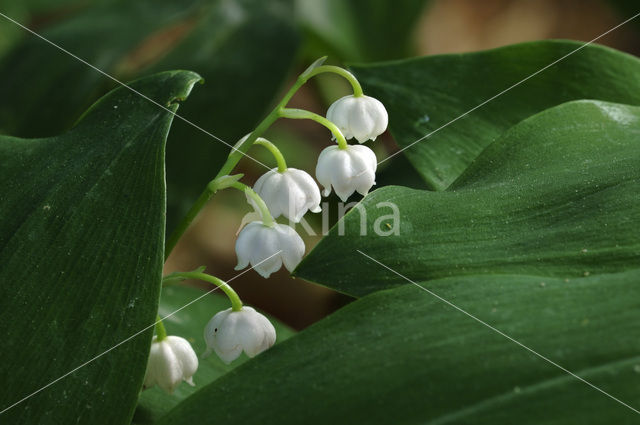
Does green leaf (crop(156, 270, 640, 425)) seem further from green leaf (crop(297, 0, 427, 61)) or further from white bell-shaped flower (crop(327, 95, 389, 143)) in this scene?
green leaf (crop(297, 0, 427, 61))

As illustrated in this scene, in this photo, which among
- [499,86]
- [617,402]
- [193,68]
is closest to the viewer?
[617,402]

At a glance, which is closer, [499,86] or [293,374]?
[293,374]

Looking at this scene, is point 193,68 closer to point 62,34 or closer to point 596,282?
point 62,34

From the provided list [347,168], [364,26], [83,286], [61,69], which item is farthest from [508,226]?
[364,26]

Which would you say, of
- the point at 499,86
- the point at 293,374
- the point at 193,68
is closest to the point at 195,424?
the point at 293,374

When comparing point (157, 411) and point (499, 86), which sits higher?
point (499, 86)

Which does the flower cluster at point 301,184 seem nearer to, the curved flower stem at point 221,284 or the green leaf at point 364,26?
the curved flower stem at point 221,284

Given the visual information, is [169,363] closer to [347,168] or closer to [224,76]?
[347,168]
